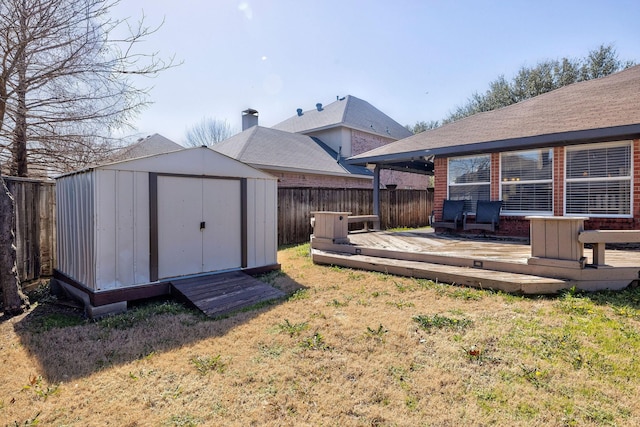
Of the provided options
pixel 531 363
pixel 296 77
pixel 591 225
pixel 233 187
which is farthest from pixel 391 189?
pixel 531 363

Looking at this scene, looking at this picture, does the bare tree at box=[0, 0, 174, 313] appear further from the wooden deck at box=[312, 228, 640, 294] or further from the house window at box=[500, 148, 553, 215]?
the house window at box=[500, 148, 553, 215]

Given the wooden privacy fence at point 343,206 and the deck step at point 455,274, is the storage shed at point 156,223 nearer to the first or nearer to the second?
the deck step at point 455,274

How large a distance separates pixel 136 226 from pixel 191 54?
3948mm

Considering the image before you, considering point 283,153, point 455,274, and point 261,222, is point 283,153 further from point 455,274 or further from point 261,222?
point 455,274

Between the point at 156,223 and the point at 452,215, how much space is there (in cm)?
703

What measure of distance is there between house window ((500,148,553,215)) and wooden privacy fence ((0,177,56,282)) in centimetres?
983

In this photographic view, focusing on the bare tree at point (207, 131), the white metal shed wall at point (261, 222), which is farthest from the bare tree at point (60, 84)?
the bare tree at point (207, 131)

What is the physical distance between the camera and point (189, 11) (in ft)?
21.2

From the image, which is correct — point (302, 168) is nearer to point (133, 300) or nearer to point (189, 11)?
point (189, 11)

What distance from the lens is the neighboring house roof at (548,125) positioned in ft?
20.7

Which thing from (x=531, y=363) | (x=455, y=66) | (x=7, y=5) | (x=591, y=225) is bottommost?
(x=531, y=363)

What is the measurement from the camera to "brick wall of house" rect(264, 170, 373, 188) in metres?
13.2

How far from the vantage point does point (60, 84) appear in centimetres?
658

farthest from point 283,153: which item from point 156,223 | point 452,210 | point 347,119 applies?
point 156,223
